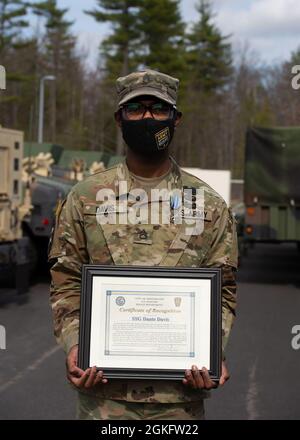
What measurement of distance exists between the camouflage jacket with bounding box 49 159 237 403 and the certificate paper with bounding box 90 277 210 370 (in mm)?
138

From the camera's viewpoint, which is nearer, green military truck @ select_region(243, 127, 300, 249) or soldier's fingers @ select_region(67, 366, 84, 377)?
soldier's fingers @ select_region(67, 366, 84, 377)

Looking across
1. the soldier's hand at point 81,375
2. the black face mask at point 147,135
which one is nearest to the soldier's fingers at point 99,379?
the soldier's hand at point 81,375

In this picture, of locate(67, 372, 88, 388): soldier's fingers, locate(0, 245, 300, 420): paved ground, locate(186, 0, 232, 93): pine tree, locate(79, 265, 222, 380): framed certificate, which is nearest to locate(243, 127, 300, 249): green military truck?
locate(0, 245, 300, 420): paved ground

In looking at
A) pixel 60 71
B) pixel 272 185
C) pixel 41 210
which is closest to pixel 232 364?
pixel 41 210

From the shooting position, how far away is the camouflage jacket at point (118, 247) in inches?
99.2

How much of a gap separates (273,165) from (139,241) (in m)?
9.50

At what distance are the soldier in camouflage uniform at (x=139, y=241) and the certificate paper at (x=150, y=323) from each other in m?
0.12

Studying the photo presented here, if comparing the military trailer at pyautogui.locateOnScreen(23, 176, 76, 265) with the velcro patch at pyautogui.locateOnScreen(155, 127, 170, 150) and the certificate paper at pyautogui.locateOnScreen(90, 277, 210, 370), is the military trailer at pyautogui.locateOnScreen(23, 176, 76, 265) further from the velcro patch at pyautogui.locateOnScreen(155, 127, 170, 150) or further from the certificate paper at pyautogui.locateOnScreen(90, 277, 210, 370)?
the certificate paper at pyautogui.locateOnScreen(90, 277, 210, 370)

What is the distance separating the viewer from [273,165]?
11.8m

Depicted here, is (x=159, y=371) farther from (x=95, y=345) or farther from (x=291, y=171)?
(x=291, y=171)

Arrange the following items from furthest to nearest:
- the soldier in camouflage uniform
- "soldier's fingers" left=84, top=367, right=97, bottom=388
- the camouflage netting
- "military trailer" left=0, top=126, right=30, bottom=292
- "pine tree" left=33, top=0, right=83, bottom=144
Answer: "pine tree" left=33, top=0, right=83, bottom=144
the camouflage netting
"military trailer" left=0, top=126, right=30, bottom=292
the soldier in camouflage uniform
"soldier's fingers" left=84, top=367, right=97, bottom=388

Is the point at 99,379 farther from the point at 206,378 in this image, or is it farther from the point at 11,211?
the point at 11,211

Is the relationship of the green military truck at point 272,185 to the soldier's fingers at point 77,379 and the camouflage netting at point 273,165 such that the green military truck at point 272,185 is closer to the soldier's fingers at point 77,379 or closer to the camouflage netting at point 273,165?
the camouflage netting at point 273,165

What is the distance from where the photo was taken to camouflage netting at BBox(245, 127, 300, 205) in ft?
37.7
